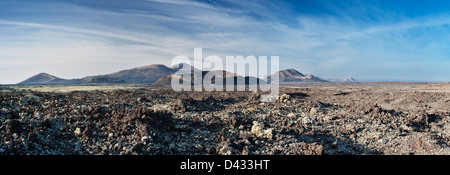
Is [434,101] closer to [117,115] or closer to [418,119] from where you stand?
[418,119]

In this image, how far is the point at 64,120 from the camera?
24.2ft

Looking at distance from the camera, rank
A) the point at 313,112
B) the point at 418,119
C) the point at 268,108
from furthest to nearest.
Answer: the point at 268,108
the point at 313,112
the point at 418,119

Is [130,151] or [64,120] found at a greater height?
[64,120]

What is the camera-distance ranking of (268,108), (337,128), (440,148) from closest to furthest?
(440,148) → (337,128) → (268,108)

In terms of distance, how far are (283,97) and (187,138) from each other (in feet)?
30.0

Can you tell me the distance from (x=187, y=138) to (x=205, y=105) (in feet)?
19.7

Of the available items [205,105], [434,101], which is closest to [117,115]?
[205,105]

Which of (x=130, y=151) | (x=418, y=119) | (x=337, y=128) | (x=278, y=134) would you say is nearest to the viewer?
(x=130, y=151)

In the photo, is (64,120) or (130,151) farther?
(64,120)

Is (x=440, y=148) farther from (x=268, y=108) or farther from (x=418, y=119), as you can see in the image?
(x=268, y=108)
